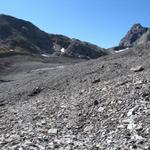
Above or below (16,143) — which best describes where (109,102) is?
above

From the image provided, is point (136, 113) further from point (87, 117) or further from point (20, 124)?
point (20, 124)

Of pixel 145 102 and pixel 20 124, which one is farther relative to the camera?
pixel 20 124

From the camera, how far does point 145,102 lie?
61.5ft

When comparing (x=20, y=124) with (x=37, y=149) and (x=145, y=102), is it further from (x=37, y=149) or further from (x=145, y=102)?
(x=145, y=102)

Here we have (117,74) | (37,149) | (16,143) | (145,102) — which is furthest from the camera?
(117,74)

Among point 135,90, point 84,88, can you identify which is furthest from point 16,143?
point 84,88

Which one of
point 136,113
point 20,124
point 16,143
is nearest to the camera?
point 16,143

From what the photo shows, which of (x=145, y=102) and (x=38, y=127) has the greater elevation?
(x=145, y=102)

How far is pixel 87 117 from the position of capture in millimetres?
19500

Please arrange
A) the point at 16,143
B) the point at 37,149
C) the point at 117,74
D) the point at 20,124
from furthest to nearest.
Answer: the point at 117,74 → the point at 20,124 → the point at 16,143 → the point at 37,149

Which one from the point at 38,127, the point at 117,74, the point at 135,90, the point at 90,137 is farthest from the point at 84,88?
the point at 90,137

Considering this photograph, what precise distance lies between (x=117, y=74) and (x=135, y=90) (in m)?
9.47

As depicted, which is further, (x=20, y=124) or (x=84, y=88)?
(x=84, y=88)

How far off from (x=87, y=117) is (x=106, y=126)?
2.46 meters
